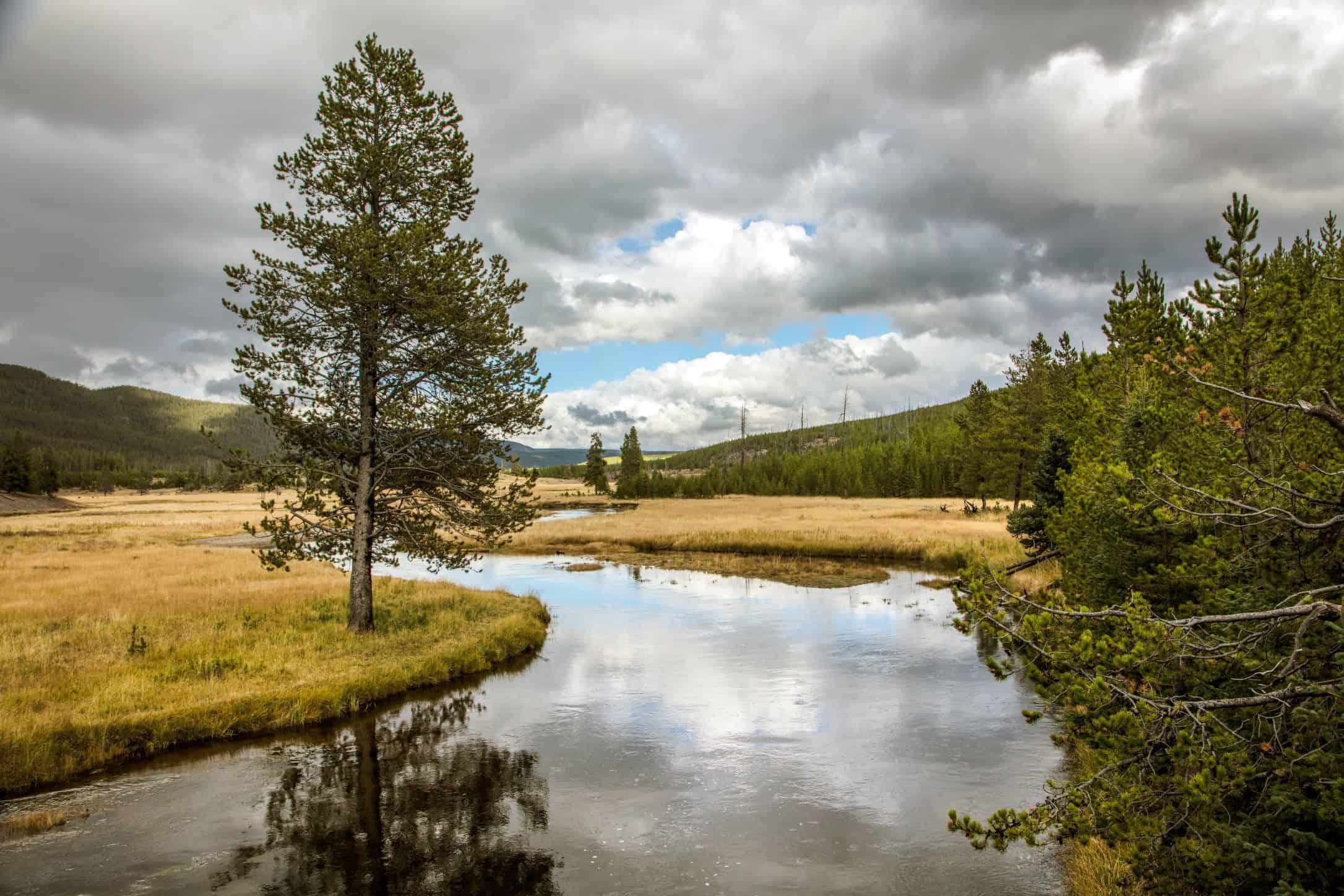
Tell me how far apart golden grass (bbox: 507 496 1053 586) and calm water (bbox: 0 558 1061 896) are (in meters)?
16.8

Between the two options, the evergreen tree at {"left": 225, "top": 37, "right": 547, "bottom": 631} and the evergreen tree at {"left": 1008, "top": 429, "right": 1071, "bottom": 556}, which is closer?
the evergreen tree at {"left": 225, "top": 37, "right": 547, "bottom": 631}

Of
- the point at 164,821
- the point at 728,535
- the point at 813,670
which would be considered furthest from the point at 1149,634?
the point at 728,535

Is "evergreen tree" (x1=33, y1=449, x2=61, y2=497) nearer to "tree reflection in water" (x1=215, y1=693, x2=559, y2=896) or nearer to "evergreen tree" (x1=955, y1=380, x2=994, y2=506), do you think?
"tree reflection in water" (x1=215, y1=693, x2=559, y2=896)

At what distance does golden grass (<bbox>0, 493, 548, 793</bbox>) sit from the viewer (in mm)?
14828

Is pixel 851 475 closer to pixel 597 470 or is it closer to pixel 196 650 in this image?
pixel 597 470

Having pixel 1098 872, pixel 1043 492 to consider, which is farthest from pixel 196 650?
pixel 1043 492

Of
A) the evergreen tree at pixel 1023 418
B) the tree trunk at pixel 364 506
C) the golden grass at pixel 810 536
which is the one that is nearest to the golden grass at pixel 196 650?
the tree trunk at pixel 364 506

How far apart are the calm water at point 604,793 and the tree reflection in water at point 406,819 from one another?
44 mm

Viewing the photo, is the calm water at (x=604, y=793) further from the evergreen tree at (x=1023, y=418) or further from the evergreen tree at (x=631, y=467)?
the evergreen tree at (x=631, y=467)

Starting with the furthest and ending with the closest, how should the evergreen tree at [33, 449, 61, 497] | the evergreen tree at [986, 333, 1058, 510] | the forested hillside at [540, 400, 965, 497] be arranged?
the forested hillside at [540, 400, 965, 497], the evergreen tree at [33, 449, 61, 497], the evergreen tree at [986, 333, 1058, 510]

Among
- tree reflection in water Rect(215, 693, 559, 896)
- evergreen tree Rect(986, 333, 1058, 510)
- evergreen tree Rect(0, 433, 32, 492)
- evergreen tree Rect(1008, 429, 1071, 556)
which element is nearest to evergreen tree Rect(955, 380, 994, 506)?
evergreen tree Rect(986, 333, 1058, 510)

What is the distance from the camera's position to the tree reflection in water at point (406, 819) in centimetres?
1044

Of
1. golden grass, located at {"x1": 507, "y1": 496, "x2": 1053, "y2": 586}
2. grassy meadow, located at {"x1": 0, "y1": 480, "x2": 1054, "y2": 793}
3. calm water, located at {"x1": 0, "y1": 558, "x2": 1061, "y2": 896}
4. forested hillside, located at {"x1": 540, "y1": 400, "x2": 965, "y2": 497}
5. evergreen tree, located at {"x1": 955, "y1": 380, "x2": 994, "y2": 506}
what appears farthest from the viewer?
forested hillside, located at {"x1": 540, "y1": 400, "x2": 965, "y2": 497}

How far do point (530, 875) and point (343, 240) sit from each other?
17.1 m
